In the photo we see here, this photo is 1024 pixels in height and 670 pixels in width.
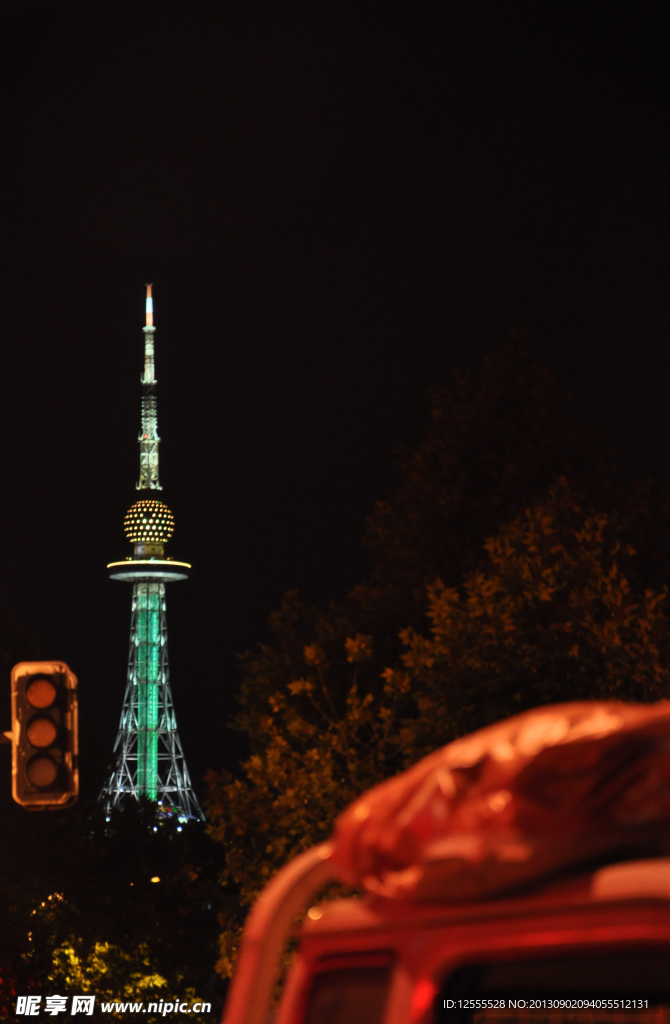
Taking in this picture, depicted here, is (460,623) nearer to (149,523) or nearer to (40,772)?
(40,772)

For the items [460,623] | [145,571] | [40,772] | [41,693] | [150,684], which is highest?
[145,571]

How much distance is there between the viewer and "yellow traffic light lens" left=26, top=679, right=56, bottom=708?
10148mm

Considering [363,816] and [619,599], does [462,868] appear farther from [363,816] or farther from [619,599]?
[619,599]

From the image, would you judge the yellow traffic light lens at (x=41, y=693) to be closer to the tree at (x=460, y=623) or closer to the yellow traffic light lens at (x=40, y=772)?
the yellow traffic light lens at (x=40, y=772)

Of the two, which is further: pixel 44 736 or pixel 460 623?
pixel 460 623

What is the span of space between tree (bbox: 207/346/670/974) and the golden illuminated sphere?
104585mm

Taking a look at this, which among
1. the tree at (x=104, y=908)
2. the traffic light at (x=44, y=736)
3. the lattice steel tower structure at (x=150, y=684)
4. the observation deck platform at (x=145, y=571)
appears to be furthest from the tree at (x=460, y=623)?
the observation deck platform at (x=145, y=571)

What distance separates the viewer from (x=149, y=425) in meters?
117

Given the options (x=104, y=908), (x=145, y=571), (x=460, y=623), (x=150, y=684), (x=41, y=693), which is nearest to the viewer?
(x=41, y=693)

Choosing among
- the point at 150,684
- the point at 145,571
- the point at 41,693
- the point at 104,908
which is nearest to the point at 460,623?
the point at 41,693

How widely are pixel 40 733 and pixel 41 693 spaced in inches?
11.1

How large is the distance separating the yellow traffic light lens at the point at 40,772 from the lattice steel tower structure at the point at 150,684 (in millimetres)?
97025

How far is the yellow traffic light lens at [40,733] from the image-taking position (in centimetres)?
1010

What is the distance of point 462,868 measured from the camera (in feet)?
7.06
